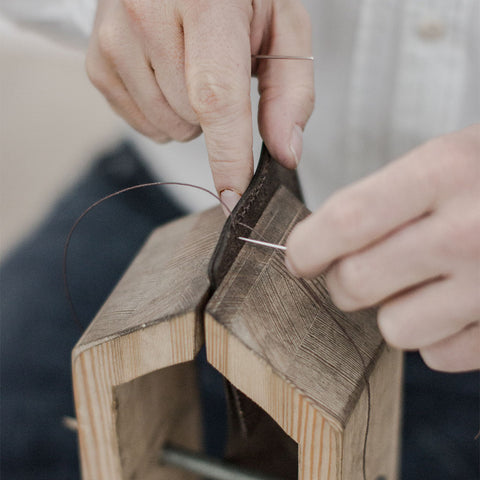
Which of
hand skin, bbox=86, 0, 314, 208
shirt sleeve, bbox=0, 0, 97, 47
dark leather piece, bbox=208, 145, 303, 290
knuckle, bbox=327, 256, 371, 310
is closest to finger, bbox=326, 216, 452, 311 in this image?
knuckle, bbox=327, 256, 371, 310

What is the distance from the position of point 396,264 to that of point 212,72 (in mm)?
311

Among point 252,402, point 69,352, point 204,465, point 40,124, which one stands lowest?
point 69,352

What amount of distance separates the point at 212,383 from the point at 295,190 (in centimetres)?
64

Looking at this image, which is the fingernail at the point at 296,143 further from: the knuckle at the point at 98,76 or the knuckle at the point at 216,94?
the knuckle at the point at 98,76

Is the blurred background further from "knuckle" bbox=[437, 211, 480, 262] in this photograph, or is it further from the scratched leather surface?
"knuckle" bbox=[437, 211, 480, 262]

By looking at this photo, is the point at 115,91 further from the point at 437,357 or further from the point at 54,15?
the point at 437,357

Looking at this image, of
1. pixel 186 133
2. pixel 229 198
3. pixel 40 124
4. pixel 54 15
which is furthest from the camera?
pixel 40 124

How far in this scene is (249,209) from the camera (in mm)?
649

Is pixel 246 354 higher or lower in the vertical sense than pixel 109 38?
lower

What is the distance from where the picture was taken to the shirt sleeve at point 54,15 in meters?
1.16

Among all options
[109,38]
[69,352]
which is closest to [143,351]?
[109,38]

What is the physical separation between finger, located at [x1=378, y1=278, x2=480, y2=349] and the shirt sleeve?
89cm

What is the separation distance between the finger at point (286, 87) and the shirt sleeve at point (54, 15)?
0.48m

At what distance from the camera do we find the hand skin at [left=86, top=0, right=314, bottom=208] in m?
0.69
